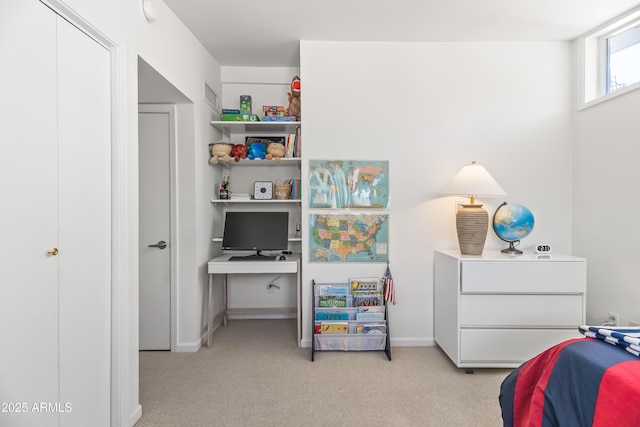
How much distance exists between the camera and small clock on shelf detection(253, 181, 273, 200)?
3.28m

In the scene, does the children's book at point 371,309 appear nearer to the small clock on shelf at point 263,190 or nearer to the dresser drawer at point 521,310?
the dresser drawer at point 521,310

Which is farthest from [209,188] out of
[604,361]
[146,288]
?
[604,361]

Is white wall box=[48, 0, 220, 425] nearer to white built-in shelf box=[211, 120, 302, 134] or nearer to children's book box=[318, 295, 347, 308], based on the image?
white built-in shelf box=[211, 120, 302, 134]

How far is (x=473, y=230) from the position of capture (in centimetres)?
263

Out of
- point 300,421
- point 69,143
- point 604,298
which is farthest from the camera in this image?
point 604,298

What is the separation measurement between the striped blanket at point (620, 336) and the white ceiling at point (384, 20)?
2251 mm

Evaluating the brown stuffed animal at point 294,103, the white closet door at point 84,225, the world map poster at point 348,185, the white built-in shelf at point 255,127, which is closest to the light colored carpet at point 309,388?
Answer: the white closet door at point 84,225

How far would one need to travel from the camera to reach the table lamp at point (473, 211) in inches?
103

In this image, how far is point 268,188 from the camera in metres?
3.31

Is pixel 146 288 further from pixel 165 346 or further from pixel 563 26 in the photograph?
pixel 563 26

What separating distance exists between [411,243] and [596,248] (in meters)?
1.47

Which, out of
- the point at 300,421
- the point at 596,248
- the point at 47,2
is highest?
the point at 47,2

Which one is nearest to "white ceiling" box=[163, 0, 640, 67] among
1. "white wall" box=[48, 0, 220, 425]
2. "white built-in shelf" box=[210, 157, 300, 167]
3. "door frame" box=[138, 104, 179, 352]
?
"white wall" box=[48, 0, 220, 425]

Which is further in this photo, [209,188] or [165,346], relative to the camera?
[209,188]
